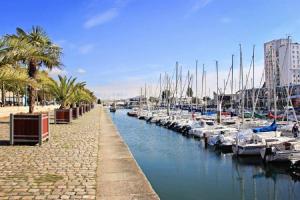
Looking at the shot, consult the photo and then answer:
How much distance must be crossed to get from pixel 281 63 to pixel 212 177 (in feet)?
A: 135

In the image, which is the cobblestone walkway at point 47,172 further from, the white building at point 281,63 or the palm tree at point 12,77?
the white building at point 281,63

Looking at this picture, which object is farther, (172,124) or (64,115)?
(172,124)

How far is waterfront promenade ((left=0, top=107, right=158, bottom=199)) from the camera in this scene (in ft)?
28.5

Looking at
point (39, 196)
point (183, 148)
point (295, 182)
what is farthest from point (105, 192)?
point (183, 148)

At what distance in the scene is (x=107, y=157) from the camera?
14711mm

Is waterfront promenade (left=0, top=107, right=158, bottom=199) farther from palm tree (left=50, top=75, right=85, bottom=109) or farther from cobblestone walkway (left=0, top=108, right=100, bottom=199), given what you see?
palm tree (left=50, top=75, right=85, bottom=109)

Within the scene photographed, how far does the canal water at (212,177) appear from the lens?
16672 millimetres

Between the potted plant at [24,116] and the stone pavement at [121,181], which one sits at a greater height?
the potted plant at [24,116]

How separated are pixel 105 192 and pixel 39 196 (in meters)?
1.47

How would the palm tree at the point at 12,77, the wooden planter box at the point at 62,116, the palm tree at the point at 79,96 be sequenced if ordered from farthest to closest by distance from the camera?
1. the palm tree at the point at 79,96
2. the wooden planter box at the point at 62,116
3. the palm tree at the point at 12,77

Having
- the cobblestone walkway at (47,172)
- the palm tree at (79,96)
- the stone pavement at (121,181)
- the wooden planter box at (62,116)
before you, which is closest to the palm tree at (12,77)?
the cobblestone walkway at (47,172)

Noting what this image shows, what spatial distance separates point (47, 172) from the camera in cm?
1104

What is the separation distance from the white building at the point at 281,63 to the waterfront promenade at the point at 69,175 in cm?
2681

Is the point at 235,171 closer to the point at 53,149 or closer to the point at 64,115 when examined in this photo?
the point at 53,149
